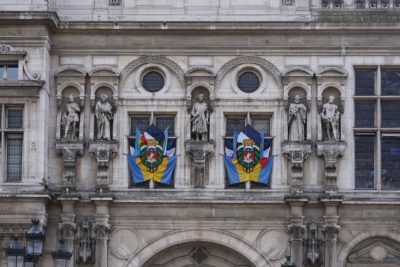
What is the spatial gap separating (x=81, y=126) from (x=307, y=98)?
6530 mm

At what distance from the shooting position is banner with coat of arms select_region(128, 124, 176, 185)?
118 ft

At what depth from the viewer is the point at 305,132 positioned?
3606 centimetres

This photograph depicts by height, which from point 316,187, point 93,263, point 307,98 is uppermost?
point 307,98

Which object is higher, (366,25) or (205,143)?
(366,25)

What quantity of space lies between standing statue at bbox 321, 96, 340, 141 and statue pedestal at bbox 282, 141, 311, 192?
657mm

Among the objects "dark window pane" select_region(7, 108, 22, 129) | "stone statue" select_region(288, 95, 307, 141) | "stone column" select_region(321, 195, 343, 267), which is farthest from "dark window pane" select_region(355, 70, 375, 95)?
"dark window pane" select_region(7, 108, 22, 129)

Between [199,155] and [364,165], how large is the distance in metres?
4.73

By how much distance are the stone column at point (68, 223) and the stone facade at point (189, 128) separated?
4cm

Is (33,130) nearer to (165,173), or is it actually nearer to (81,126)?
(81,126)

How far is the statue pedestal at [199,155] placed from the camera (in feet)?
118

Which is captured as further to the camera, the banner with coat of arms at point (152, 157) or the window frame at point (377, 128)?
the banner with coat of arms at point (152, 157)

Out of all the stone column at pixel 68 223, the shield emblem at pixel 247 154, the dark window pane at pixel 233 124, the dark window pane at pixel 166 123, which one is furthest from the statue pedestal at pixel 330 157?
the stone column at pixel 68 223

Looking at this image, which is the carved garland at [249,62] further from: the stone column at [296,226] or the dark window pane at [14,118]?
the dark window pane at [14,118]

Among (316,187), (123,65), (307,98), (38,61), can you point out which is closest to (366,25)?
(307,98)
